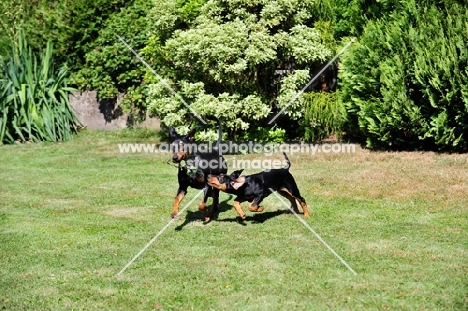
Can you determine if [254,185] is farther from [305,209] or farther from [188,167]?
[305,209]

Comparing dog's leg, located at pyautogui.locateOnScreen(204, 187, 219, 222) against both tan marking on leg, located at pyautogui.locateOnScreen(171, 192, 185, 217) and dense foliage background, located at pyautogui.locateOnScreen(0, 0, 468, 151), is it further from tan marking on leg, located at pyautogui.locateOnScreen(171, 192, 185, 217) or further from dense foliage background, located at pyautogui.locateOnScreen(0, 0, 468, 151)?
dense foliage background, located at pyautogui.locateOnScreen(0, 0, 468, 151)

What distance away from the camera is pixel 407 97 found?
13.1 meters

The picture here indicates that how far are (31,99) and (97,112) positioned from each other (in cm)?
192

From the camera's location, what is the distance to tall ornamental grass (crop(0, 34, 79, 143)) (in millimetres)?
15656

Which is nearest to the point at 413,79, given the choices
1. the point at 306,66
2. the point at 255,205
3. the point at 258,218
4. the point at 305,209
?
the point at 306,66

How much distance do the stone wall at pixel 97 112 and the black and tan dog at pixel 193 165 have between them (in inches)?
322

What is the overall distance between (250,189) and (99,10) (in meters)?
9.86

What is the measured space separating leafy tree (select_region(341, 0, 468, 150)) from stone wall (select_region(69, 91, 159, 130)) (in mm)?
6090

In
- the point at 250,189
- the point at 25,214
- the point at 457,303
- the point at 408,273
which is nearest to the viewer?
the point at 457,303

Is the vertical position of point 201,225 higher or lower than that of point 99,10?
lower

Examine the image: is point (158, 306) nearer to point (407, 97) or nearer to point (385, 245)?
point (385, 245)

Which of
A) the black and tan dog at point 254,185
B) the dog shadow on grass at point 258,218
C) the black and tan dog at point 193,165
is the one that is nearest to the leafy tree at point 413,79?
the dog shadow on grass at point 258,218

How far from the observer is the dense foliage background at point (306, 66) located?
42.0 ft

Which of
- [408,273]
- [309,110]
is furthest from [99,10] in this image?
[408,273]
